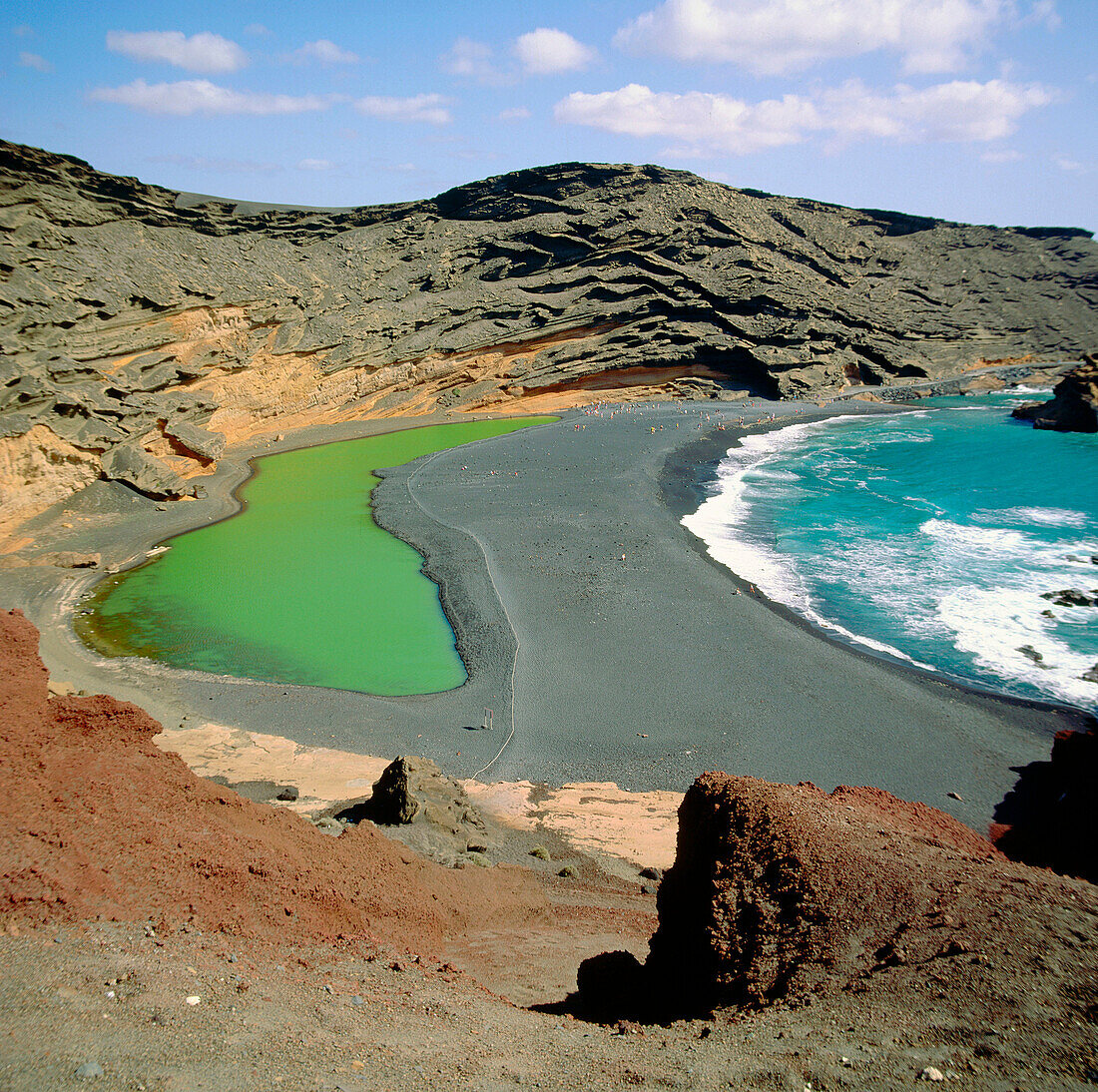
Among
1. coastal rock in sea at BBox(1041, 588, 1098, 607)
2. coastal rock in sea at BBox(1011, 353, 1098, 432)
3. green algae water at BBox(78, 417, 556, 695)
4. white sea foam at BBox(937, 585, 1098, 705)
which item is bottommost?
green algae water at BBox(78, 417, 556, 695)

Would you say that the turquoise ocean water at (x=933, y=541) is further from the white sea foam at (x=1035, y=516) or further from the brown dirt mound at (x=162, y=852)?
the brown dirt mound at (x=162, y=852)

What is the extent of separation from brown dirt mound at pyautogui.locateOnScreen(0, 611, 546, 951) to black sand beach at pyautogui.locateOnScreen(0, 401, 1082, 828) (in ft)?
14.9

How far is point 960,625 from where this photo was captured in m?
17.0

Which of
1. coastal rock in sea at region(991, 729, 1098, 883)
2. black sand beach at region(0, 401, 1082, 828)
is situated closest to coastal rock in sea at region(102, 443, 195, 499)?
black sand beach at region(0, 401, 1082, 828)

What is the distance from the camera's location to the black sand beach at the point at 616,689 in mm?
11695

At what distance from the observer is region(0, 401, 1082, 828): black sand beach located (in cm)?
1170

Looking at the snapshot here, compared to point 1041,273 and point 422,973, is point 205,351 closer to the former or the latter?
point 422,973

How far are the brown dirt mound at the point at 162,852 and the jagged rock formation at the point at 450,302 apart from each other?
19826mm

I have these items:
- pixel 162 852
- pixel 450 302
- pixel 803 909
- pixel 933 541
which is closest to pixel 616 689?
pixel 803 909

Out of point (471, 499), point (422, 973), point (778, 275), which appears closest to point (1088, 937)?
point (422, 973)

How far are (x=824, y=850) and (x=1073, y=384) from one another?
45131 mm

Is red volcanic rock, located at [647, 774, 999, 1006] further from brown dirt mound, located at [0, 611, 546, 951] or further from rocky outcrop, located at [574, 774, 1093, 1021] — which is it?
brown dirt mound, located at [0, 611, 546, 951]

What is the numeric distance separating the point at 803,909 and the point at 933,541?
→ 71.2ft

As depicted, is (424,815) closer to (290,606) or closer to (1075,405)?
(290,606)
